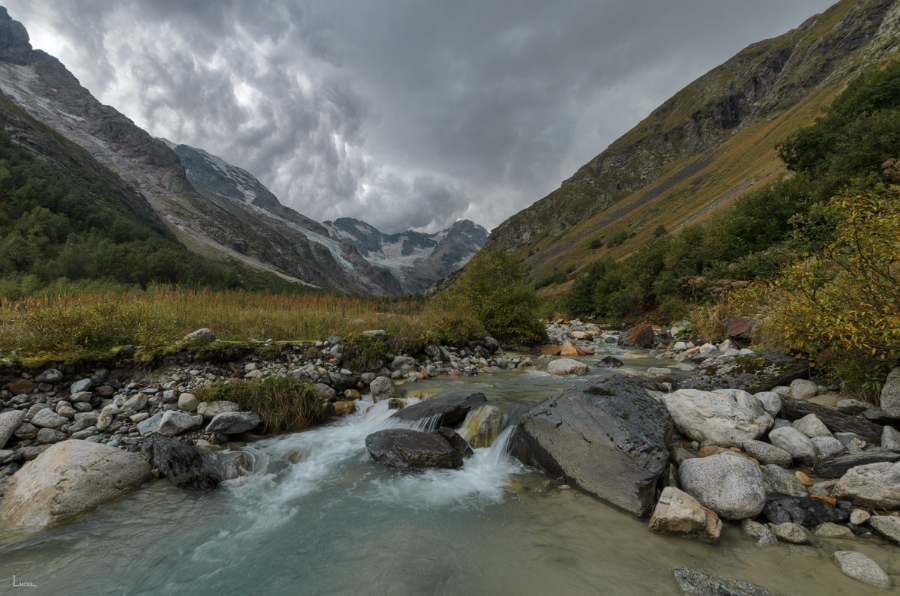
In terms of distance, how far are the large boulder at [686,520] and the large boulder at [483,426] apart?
353 centimetres

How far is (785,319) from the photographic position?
6789 millimetres

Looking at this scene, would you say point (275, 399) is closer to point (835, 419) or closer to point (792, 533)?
point (792, 533)

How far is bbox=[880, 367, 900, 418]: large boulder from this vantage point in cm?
537

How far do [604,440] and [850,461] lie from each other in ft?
10.9

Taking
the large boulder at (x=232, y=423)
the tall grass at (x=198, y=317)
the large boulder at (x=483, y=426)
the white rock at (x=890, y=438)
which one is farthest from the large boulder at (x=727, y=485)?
the tall grass at (x=198, y=317)

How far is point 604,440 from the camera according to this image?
18.7 ft

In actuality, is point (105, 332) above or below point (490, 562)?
above

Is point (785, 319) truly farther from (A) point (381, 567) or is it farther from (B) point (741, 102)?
(B) point (741, 102)

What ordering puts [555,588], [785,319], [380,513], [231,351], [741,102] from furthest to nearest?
[741,102], [231,351], [785,319], [380,513], [555,588]

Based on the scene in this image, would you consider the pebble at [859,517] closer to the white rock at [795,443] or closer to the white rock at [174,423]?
the white rock at [795,443]

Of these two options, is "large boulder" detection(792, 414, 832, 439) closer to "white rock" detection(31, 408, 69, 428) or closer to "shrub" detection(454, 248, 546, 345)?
"shrub" detection(454, 248, 546, 345)

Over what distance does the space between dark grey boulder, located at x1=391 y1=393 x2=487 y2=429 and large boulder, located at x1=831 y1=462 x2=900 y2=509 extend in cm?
604

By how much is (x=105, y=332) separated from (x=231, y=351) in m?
2.96

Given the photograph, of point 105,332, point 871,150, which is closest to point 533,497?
point 105,332
